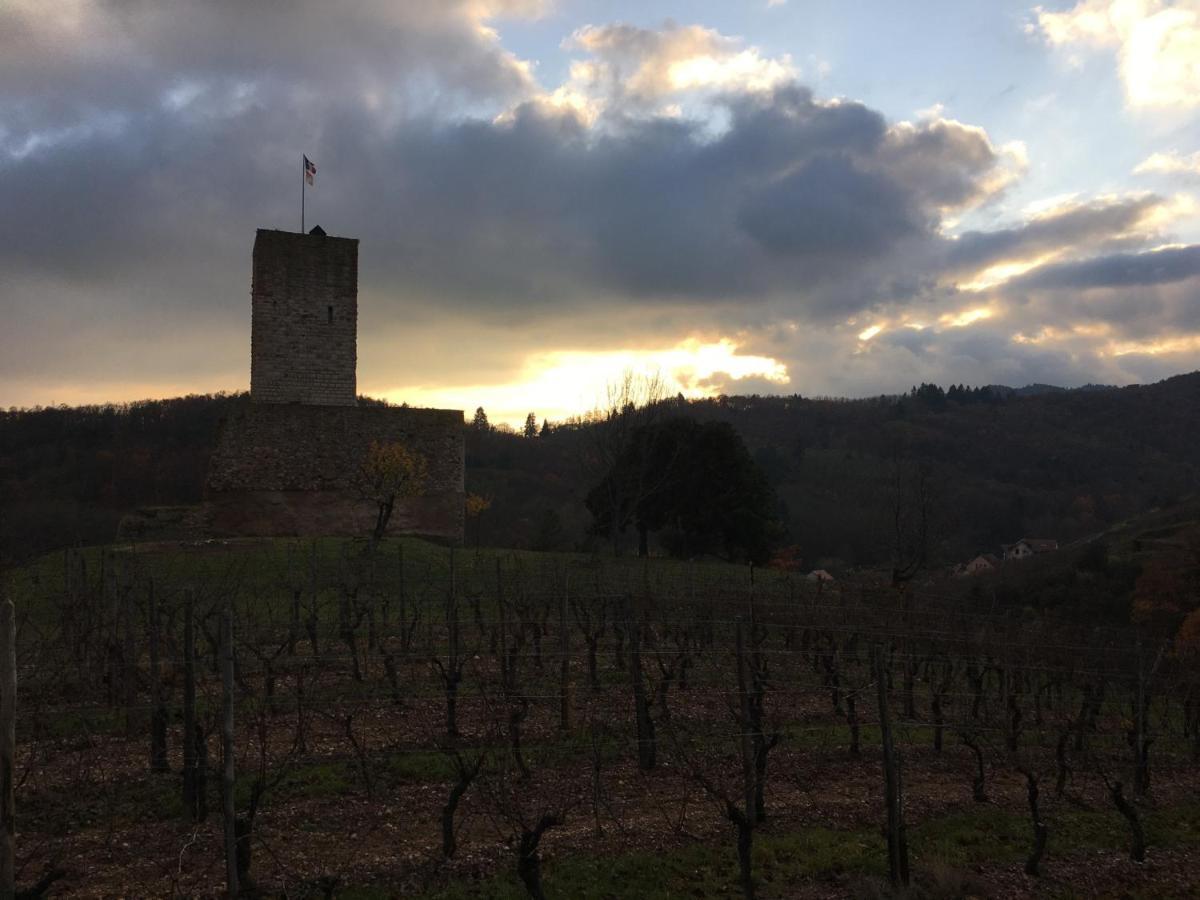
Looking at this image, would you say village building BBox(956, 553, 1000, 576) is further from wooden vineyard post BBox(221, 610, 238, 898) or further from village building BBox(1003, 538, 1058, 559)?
wooden vineyard post BBox(221, 610, 238, 898)

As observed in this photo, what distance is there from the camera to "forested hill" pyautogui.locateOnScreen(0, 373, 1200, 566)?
3497 centimetres

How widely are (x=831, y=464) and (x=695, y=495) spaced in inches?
1333

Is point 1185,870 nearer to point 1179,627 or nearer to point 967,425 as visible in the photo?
point 1179,627

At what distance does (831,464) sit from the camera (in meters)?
61.0

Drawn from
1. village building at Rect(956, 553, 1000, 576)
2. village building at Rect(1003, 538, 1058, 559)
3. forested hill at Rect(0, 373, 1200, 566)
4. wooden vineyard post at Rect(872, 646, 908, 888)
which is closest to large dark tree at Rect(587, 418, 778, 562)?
forested hill at Rect(0, 373, 1200, 566)

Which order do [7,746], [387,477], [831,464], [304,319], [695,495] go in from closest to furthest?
[7,746], [387,477], [304,319], [695,495], [831,464]

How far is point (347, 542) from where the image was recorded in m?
21.2

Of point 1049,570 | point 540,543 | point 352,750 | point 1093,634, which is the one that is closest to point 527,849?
point 352,750

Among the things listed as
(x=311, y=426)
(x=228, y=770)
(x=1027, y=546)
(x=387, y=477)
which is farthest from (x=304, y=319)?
(x=1027, y=546)

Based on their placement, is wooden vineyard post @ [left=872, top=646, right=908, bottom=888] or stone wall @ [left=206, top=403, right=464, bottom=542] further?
stone wall @ [left=206, top=403, right=464, bottom=542]

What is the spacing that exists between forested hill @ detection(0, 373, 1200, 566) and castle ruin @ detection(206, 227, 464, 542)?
1568 mm

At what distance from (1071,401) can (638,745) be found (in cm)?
7967

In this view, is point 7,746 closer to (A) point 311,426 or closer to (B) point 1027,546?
(A) point 311,426

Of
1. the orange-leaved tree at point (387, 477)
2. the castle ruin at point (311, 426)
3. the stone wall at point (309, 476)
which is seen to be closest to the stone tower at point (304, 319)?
the castle ruin at point (311, 426)
